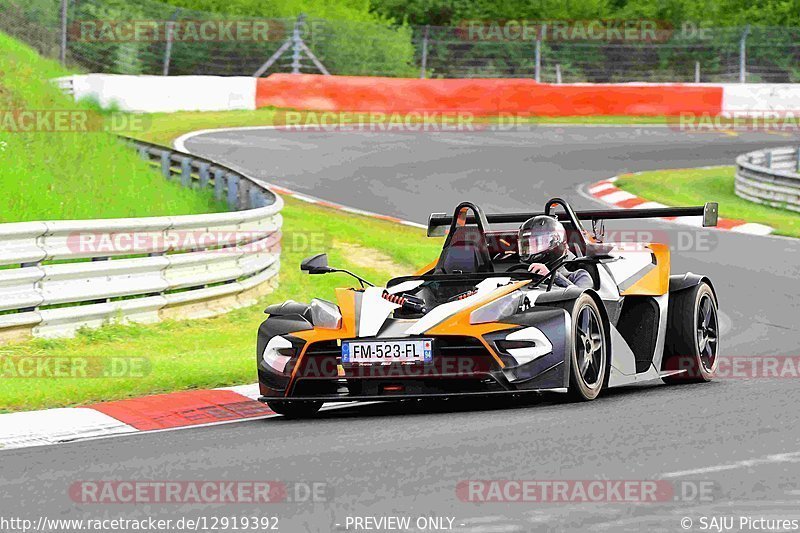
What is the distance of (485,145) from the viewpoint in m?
29.3

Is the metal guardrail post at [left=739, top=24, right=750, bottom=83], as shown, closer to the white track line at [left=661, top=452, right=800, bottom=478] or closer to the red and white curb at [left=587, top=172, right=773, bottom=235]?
the red and white curb at [left=587, top=172, right=773, bottom=235]

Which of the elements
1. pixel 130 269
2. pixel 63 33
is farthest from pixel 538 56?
pixel 130 269

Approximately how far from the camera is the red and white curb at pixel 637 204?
20672 millimetres

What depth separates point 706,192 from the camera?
83.6ft

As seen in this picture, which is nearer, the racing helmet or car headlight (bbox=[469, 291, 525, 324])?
car headlight (bbox=[469, 291, 525, 324])

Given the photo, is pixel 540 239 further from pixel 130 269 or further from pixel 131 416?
pixel 130 269

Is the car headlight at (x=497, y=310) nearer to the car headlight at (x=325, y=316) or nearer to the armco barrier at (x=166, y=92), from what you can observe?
the car headlight at (x=325, y=316)

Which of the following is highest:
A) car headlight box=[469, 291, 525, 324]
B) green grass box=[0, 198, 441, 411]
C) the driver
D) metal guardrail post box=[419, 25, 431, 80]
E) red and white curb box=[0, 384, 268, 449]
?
metal guardrail post box=[419, 25, 431, 80]

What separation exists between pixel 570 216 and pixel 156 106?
2246cm

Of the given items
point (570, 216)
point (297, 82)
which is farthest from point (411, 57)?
point (570, 216)

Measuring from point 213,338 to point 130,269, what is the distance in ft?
2.99

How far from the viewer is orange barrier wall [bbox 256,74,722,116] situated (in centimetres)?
3303

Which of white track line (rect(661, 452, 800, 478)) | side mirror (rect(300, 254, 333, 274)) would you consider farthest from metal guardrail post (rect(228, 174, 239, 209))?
white track line (rect(661, 452, 800, 478))

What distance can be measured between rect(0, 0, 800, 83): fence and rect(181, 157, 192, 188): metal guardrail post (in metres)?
14.4
